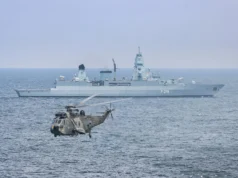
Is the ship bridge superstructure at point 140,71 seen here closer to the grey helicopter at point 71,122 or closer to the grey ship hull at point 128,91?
the grey ship hull at point 128,91

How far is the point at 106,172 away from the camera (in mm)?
56781

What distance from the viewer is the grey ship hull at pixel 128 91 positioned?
14112cm

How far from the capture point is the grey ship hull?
463ft

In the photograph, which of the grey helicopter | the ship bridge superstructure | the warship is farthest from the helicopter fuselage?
the ship bridge superstructure

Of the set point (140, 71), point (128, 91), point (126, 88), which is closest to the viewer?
point (126, 88)

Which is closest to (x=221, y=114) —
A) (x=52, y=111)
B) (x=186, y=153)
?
(x=52, y=111)

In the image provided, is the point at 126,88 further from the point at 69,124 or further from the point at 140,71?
the point at 69,124

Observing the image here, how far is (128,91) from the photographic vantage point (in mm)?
141000

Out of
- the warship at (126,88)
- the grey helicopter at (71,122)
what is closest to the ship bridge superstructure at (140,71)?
the warship at (126,88)

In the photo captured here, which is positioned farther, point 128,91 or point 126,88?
point 128,91

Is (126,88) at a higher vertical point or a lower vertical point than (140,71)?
lower

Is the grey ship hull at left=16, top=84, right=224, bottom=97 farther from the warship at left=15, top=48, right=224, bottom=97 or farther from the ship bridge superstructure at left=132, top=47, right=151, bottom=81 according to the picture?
the ship bridge superstructure at left=132, top=47, right=151, bottom=81

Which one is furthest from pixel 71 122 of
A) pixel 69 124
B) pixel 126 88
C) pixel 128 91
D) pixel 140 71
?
pixel 140 71

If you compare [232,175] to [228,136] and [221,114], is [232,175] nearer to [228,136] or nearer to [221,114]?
[228,136]
